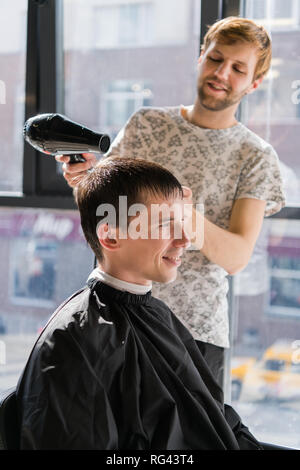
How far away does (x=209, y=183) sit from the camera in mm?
1887

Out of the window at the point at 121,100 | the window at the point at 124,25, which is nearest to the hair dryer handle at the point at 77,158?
the window at the point at 121,100

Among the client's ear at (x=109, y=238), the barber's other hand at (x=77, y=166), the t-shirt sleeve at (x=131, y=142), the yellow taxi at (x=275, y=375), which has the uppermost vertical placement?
the t-shirt sleeve at (x=131, y=142)

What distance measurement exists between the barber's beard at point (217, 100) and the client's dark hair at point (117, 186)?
469 mm

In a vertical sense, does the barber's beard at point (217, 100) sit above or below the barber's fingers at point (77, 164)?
above

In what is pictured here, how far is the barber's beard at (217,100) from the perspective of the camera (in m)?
1.85

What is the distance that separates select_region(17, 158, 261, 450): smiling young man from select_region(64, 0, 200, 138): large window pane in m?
1.18

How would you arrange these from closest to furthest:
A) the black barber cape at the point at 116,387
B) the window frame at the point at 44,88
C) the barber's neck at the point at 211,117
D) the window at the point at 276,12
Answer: the black barber cape at the point at 116,387 < the barber's neck at the point at 211,117 < the window at the point at 276,12 < the window frame at the point at 44,88

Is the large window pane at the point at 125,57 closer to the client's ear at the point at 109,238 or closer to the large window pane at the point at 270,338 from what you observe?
the large window pane at the point at 270,338

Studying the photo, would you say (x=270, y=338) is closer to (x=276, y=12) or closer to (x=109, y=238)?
(x=109, y=238)

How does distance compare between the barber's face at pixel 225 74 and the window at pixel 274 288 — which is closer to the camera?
the barber's face at pixel 225 74

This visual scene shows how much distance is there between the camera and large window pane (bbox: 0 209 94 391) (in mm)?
2785

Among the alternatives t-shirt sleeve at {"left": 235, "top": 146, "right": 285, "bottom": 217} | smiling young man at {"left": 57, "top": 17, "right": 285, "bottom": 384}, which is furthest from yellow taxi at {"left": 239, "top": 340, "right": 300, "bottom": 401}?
t-shirt sleeve at {"left": 235, "top": 146, "right": 285, "bottom": 217}

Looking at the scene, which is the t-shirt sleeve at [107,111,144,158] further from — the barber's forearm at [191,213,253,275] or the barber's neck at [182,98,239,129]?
the barber's forearm at [191,213,253,275]

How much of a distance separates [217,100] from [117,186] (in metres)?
0.61
